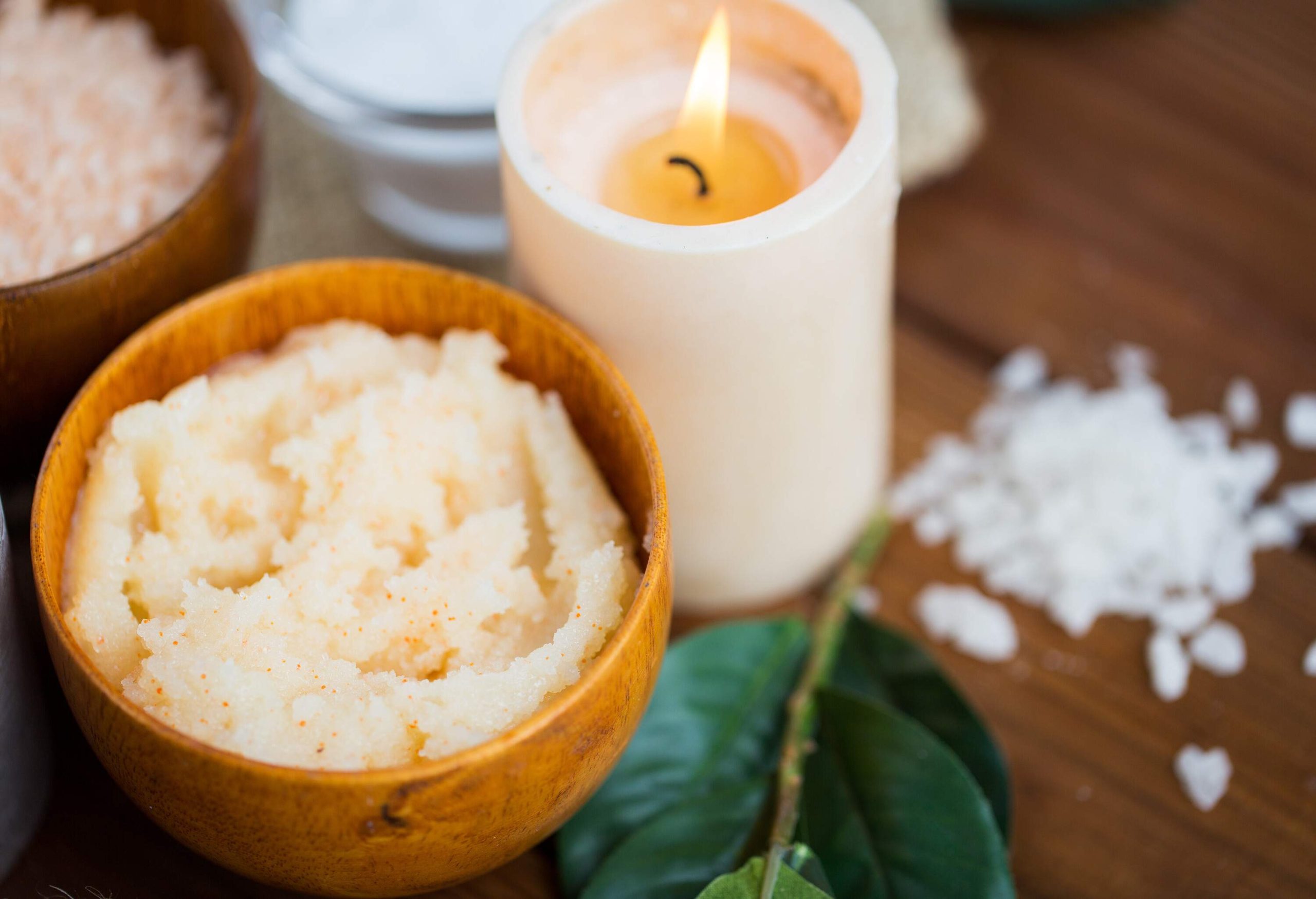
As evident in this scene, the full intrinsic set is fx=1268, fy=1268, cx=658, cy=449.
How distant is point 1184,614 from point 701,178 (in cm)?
32

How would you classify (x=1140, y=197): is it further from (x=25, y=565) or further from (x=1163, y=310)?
(x=25, y=565)

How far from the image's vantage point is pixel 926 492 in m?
0.67

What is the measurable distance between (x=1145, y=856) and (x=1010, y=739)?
75 millimetres

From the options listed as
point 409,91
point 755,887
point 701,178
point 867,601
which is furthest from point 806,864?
point 409,91

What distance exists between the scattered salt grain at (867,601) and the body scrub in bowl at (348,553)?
0.18 metres

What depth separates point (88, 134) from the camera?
57 cm

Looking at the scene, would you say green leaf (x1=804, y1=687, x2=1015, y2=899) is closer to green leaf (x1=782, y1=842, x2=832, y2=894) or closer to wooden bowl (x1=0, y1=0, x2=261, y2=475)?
green leaf (x1=782, y1=842, x2=832, y2=894)

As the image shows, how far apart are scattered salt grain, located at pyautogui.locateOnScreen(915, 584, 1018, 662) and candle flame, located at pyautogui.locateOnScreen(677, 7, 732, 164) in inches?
9.6

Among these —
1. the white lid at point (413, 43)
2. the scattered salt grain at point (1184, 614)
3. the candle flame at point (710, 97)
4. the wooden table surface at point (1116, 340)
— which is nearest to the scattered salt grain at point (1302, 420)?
the wooden table surface at point (1116, 340)

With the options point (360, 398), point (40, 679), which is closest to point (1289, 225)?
point (360, 398)

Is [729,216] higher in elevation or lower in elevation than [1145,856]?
higher

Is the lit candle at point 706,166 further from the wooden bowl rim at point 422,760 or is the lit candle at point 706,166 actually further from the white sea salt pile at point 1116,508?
the white sea salt pile at point 1116,508

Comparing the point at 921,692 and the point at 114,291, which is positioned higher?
the point at 114,291

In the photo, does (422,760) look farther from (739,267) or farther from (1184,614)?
(1184,614)
